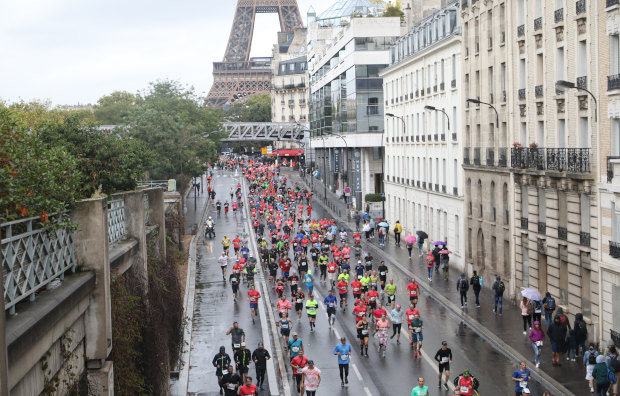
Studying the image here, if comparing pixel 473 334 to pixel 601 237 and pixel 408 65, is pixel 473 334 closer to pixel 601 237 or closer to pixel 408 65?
pixel 601 237

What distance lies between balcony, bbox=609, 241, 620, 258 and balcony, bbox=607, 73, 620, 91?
458cm

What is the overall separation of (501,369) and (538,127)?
41.6ft

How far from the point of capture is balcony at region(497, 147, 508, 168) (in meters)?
39.5

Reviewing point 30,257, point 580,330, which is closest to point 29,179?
point 30,257

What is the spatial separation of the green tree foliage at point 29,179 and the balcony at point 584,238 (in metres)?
19.5

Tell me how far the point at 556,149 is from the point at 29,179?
24310mm


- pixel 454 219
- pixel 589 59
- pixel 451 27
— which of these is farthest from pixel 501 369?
pixel 451 27

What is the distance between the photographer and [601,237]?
2797cm

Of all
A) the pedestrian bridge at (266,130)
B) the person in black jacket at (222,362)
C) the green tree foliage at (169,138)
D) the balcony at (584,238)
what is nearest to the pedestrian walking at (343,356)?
the person in black jacket at (222,362)

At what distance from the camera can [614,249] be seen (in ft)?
87.8

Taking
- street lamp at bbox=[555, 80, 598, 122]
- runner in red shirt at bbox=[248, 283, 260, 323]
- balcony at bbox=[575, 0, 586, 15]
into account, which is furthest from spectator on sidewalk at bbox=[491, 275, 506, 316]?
balcony at bbox=[575, 0, 586, 15]

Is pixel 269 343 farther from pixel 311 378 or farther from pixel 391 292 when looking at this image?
pixel 311 378

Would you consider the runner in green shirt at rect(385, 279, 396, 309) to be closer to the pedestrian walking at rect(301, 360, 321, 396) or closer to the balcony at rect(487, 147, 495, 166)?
the balcony at rect(487, 147, 495, 166)

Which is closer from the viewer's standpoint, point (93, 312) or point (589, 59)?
point (93, 312)
